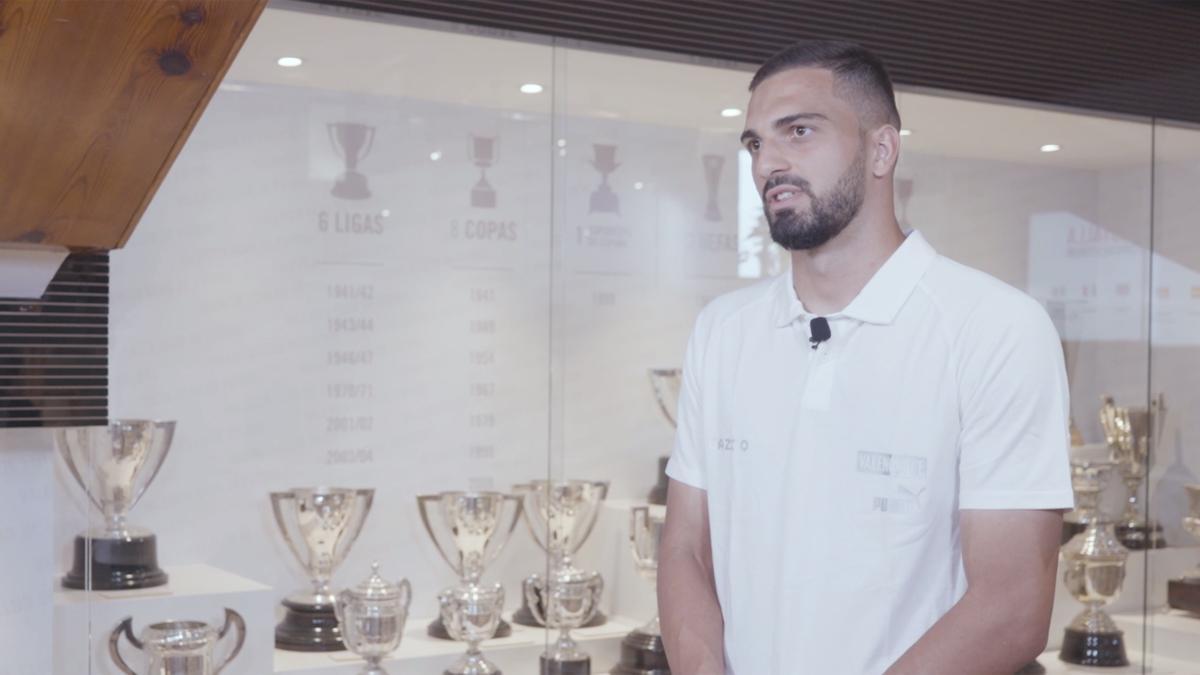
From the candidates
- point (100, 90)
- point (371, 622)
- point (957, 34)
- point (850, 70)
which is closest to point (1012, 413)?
point (850, 70)

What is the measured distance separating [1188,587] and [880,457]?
2.68 meters

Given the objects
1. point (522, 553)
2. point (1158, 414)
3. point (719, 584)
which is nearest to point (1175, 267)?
point (1158, 414)

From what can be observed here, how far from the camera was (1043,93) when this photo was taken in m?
3.90

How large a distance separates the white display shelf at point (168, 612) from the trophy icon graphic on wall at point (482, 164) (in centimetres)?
97

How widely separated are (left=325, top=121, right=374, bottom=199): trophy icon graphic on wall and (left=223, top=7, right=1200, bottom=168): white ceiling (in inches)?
3.4

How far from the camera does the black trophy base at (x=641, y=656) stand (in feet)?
10.9

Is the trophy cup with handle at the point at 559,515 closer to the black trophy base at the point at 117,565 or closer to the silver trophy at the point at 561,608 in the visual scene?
the silver trophy at the point at 561,608

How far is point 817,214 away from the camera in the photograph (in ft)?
6.26

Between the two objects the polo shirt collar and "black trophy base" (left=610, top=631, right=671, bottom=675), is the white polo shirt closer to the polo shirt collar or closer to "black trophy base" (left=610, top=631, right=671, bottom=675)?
the polo shirt collar

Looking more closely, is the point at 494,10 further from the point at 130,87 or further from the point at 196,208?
the point at 130,87

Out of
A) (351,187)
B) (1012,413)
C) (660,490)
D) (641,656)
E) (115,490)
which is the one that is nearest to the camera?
(1012,413)

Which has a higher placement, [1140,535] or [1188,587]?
[1140,535]

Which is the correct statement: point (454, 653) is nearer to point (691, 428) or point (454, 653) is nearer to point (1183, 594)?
point (691, 428)

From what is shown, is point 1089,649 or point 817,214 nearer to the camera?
point 817,214
